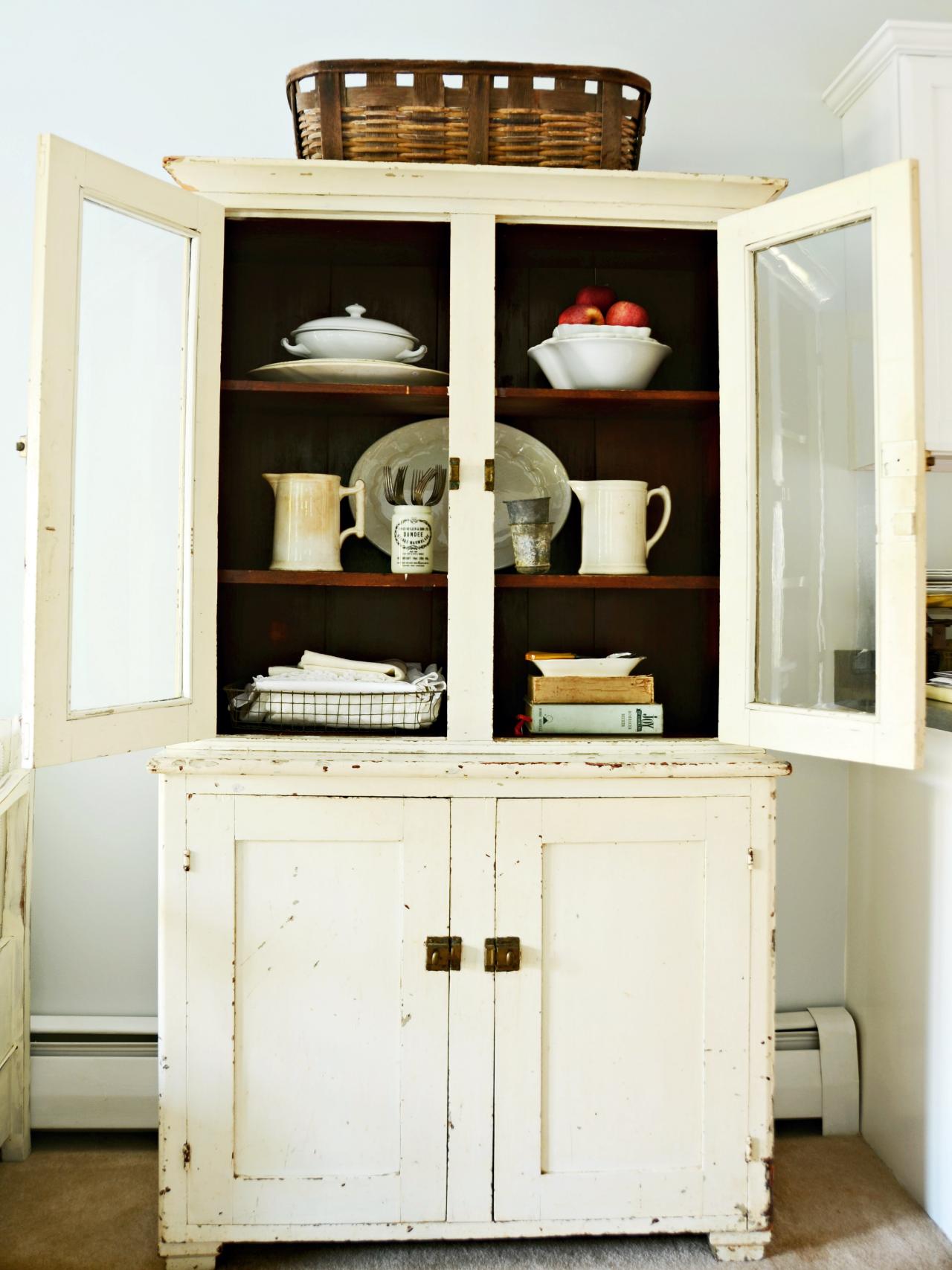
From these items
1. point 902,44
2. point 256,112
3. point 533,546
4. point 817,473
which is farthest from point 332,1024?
point 902,44

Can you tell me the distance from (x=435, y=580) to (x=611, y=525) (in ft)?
1.18

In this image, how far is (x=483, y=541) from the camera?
67.7 inches

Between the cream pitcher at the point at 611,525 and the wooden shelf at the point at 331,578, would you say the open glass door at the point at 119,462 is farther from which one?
the cream pitcher at the point at 611,525

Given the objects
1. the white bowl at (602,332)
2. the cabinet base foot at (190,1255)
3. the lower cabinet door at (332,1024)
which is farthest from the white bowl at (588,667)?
the cabinet base foot at (190,1255)

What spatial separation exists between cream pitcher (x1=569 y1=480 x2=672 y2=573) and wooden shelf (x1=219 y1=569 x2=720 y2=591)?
46 millimetres

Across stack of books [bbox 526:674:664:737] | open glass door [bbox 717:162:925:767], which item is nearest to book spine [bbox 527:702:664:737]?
stack of books [bbox 526:674:664:737]

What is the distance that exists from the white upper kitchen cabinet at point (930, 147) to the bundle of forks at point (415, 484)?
3.14ft

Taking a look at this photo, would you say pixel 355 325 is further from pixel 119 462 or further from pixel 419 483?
pixel 119 462

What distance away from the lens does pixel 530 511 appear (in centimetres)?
181

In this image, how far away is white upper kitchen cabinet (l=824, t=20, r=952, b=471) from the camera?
185 centimetres

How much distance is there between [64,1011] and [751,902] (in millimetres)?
1496

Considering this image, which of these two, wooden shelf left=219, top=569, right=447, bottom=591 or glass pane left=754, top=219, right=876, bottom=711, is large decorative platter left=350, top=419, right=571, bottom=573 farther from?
glass pane left=754, top=219, right=876, bottom=711

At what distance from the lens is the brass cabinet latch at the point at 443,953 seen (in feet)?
5.28

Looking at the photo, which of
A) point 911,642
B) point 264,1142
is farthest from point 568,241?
point 264,1142
